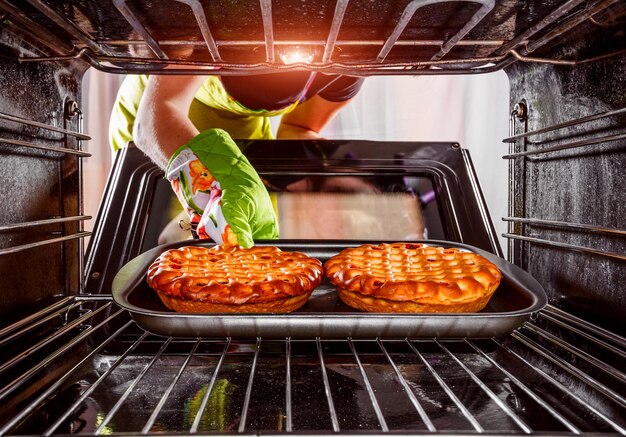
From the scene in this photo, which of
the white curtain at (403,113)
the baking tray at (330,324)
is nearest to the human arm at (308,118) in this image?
the white curtain at (403,113)

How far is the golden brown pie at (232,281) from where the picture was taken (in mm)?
816

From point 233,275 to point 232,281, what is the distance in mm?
52

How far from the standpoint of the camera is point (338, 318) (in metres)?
0.69

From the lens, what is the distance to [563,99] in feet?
2.92

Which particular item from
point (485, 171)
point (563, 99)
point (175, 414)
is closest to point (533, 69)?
point (563, 99)

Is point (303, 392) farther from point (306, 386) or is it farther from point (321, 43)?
point (321, 43)

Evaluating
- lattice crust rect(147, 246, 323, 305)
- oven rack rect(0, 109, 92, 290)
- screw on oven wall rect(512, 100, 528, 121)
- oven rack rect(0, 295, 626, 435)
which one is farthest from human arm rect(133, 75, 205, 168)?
screw on oven wall rect(512, 100, 528, 121)

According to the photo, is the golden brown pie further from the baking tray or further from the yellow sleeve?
the yellow sleeve

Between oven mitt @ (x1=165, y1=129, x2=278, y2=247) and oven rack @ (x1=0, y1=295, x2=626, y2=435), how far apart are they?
30cm

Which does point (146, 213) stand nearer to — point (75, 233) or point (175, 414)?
point (75, 233)

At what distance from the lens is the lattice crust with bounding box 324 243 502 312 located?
819mm

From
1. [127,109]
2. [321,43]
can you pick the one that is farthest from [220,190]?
[127,109]

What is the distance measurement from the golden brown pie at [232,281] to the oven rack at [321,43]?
1.20 feet

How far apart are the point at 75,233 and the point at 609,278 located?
3.23ft
